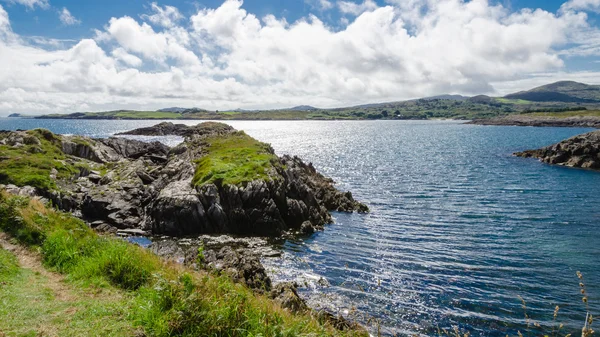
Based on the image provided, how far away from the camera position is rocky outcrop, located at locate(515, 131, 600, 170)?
8400 centimetres

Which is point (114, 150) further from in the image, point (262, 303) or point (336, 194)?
point (262, 303)

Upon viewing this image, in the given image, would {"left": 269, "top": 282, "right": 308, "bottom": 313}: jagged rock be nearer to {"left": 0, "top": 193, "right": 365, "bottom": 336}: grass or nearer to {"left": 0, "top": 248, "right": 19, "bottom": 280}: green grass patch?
{"left": 0, "top": 193, "right": 365, "bottom": 336}: grass

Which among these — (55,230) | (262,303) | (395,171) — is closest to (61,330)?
(262,303)

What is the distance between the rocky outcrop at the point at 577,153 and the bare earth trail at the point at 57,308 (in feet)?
335

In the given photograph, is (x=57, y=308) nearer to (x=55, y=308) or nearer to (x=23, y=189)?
(x=55, y=308)

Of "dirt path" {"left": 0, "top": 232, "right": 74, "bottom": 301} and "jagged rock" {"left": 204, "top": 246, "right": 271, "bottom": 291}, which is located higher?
"dirt path" {"left": 0, "top": 232, "right": 74, "bottom": 301}

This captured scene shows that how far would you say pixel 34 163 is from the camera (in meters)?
50.2

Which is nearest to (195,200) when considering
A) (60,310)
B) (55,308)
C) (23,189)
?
(23,189)

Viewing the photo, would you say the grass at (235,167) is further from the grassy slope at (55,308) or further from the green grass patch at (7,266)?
the grassy slope at (55,308)

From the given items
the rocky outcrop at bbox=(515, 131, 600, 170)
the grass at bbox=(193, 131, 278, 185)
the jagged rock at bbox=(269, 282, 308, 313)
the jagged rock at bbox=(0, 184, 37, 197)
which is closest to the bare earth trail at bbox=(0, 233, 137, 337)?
the jagged rock at bbox=(269, 282, 308, 313)

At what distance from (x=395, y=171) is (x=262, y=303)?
73.3 metres

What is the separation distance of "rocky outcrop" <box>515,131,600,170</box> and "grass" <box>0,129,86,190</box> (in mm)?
Result: 103983

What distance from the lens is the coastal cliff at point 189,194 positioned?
39.4 meters

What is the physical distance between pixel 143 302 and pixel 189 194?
99.6ft
